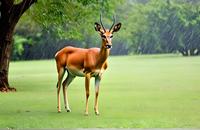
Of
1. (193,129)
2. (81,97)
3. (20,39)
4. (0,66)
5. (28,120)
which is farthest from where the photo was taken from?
(20,39)

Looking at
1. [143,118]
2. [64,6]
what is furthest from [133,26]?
[143,118]

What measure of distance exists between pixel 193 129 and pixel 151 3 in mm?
58218

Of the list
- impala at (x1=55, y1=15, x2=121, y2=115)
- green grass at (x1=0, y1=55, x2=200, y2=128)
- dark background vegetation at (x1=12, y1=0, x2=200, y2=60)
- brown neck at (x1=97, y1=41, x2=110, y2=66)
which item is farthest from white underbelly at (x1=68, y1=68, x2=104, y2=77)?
dark background vegetation at (x1=12, y1=0, x2=200, y2=60)

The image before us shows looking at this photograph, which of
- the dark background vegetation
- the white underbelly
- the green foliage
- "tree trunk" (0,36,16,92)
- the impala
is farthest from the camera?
the green foliage

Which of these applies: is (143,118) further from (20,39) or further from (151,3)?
(20,39)

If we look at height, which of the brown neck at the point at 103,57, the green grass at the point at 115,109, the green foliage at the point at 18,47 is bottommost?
the green foliage at the point at 18,47

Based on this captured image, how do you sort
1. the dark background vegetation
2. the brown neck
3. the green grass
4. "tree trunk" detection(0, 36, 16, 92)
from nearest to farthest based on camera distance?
1. the green grass
2. the brown neck
3. "tree trunk" detection(0, 36, 16, 92)
4. the dark background vegetation

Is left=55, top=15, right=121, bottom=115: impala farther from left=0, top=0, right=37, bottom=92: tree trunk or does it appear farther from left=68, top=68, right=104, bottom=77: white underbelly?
left=0, top=0, right=37, bottom=92: tree trunk

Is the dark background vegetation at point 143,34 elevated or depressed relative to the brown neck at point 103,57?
depressed

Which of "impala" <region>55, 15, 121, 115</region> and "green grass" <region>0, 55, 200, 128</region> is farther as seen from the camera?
"impala" <region>55, 15, 121, 115</region>

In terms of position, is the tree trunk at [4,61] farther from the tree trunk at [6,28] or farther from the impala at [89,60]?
the impala at [89,60]

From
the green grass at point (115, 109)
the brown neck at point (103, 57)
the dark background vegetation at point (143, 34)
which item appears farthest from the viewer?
the dark background vegetation at point (143, 34)

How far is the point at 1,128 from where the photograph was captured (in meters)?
10.7

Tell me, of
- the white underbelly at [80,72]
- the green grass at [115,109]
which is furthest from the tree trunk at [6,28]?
the white underbelly at [80,72]
